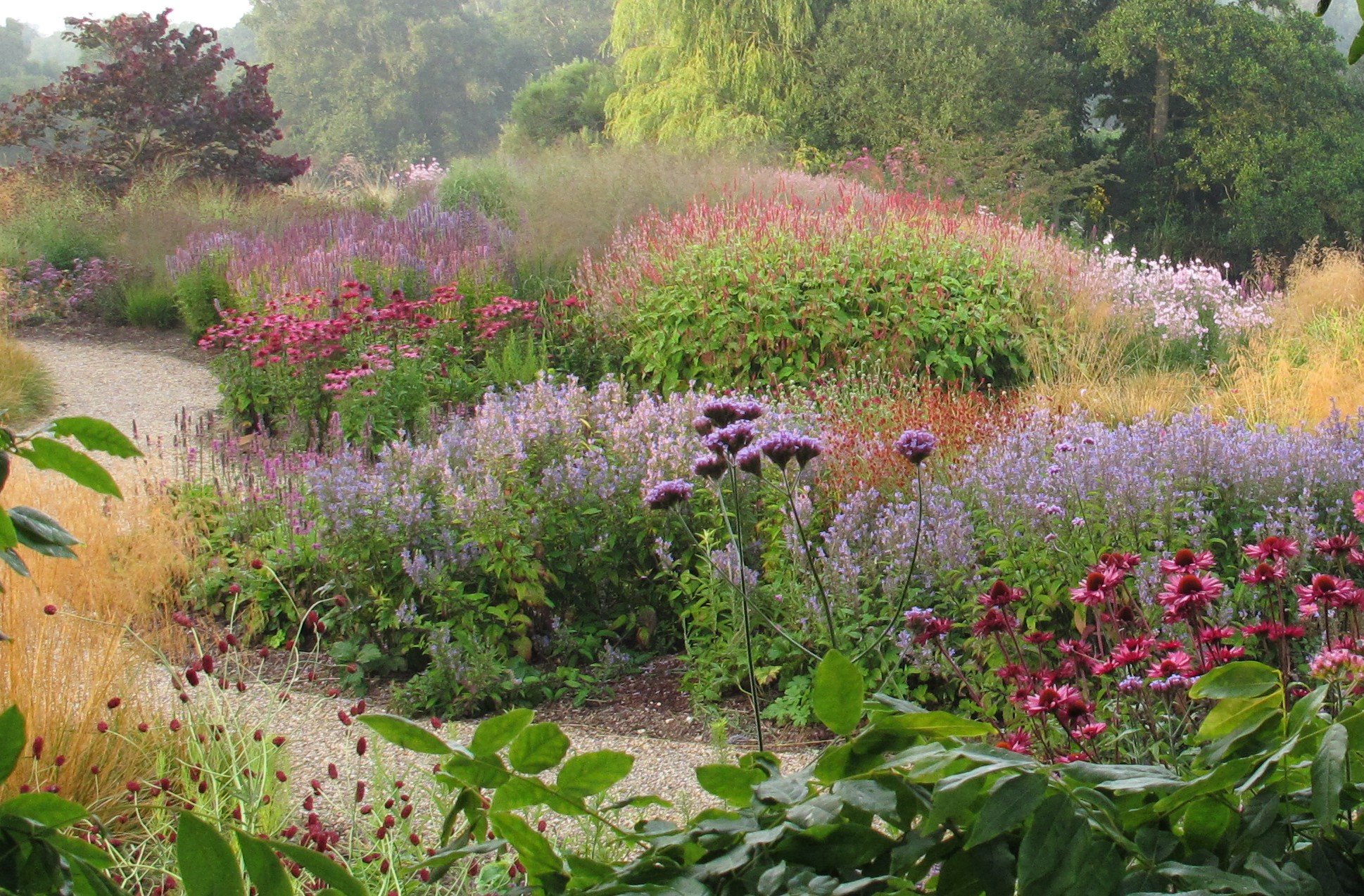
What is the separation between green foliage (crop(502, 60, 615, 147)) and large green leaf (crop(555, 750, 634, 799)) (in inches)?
966

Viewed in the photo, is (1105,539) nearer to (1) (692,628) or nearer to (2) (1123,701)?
(2) (1123,701)

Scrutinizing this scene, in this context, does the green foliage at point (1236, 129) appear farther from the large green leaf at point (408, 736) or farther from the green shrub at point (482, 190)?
the large green leaf at point (408, 736)

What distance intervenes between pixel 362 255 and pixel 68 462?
8475 mm

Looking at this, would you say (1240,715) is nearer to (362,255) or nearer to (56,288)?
(362,255)

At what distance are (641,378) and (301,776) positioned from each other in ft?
15.9

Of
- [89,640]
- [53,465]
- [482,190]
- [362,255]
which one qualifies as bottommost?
[89,640]

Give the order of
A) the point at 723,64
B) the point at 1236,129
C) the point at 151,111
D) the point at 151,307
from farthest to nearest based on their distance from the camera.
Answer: the point at 1236,129 → the point at 723,64 → the point at 151,111 → the point at 151,307

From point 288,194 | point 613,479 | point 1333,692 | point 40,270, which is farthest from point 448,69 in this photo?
point 1333,692

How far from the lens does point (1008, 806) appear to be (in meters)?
0.62

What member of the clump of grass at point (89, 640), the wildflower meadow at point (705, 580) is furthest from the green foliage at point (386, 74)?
the clump of grass at point (89, 640)

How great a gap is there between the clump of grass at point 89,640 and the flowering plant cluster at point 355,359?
1480 millimetres

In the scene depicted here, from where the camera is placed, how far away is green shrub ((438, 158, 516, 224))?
12625mm

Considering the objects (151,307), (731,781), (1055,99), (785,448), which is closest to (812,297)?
(785,448)

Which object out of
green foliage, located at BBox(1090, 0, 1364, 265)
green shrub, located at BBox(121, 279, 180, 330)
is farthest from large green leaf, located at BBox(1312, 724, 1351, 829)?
green foliage, located at BBox(1090, 0, 1364, 265)
